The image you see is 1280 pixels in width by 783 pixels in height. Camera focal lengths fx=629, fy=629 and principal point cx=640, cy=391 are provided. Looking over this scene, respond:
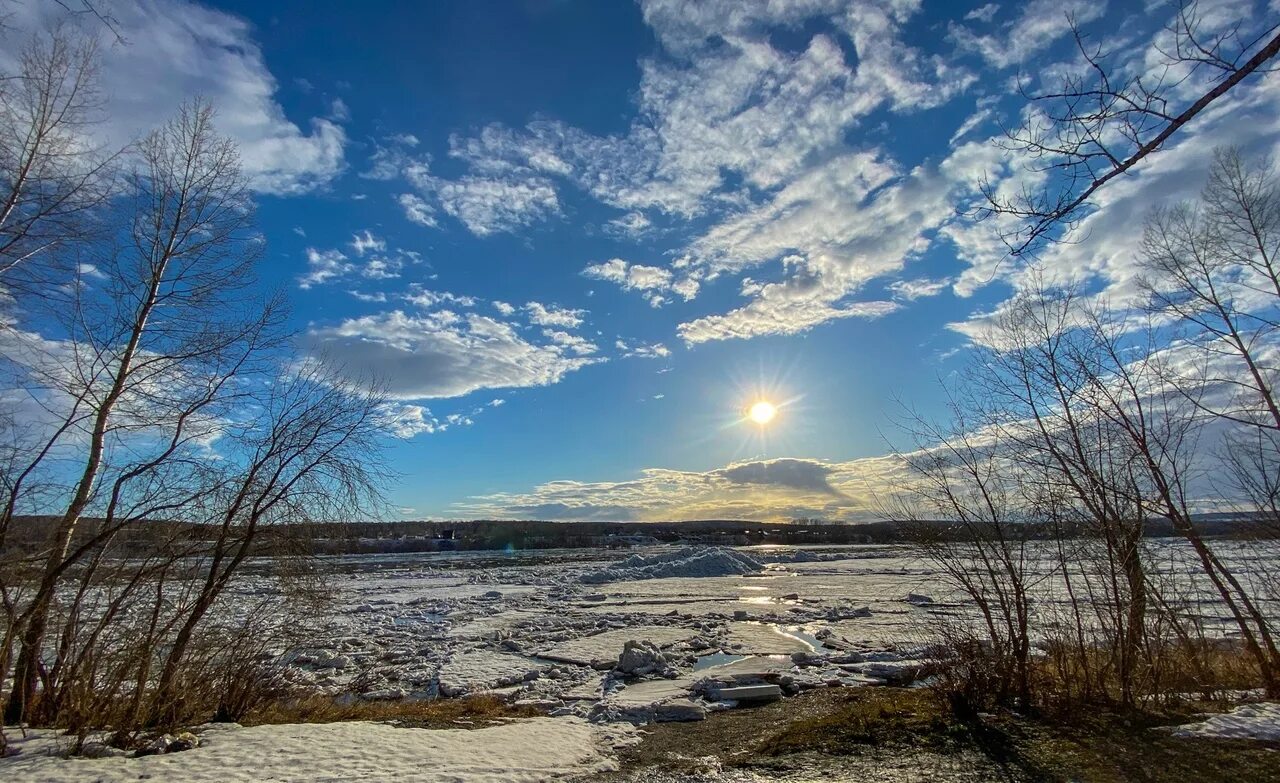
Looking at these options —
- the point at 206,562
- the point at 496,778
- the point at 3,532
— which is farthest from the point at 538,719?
the point at 3,532

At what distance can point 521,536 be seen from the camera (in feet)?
349

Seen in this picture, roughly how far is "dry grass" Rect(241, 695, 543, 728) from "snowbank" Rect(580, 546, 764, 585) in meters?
24.2

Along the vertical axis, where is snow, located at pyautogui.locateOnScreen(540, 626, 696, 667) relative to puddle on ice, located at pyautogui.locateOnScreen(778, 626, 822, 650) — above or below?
above

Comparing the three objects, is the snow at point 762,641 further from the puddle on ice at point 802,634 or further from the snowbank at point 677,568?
the snowbank at point 677,568

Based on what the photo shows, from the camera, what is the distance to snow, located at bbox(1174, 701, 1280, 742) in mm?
6640

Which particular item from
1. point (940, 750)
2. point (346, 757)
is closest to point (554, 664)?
point (346, 757)

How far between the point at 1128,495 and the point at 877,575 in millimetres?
29812

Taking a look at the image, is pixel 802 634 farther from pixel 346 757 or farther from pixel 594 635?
pixel 346 757

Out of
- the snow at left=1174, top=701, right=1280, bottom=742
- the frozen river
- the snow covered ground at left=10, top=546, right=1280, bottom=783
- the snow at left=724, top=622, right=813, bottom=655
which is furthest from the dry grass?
the snow at left=1174, top=701, right=1280, bottom=742

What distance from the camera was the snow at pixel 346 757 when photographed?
7.03m

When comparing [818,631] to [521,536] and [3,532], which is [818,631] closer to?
[3,532]

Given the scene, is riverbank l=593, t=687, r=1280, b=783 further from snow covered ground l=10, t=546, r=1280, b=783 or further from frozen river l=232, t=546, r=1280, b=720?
frozen river l=232, t=546, r=1280, b=720

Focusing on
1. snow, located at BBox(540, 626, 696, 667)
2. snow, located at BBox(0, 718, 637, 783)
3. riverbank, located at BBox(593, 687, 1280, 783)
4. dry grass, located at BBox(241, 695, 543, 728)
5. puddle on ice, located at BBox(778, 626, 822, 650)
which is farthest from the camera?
puddle on ice, located at BBox(778, 626, 822, 650)

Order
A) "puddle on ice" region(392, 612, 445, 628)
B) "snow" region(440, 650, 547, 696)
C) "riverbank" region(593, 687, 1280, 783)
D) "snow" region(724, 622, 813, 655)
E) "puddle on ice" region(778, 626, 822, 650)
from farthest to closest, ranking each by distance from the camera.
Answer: "puddle on ice" region(392, 612, 445, 628), "puddle on ice" region(778, 626, 822, 650), "snow" region(724, 622, 813, 655), "snow" region(440, 650, 547, 696), "riverbank" region(593, 687, 1280, 783)
